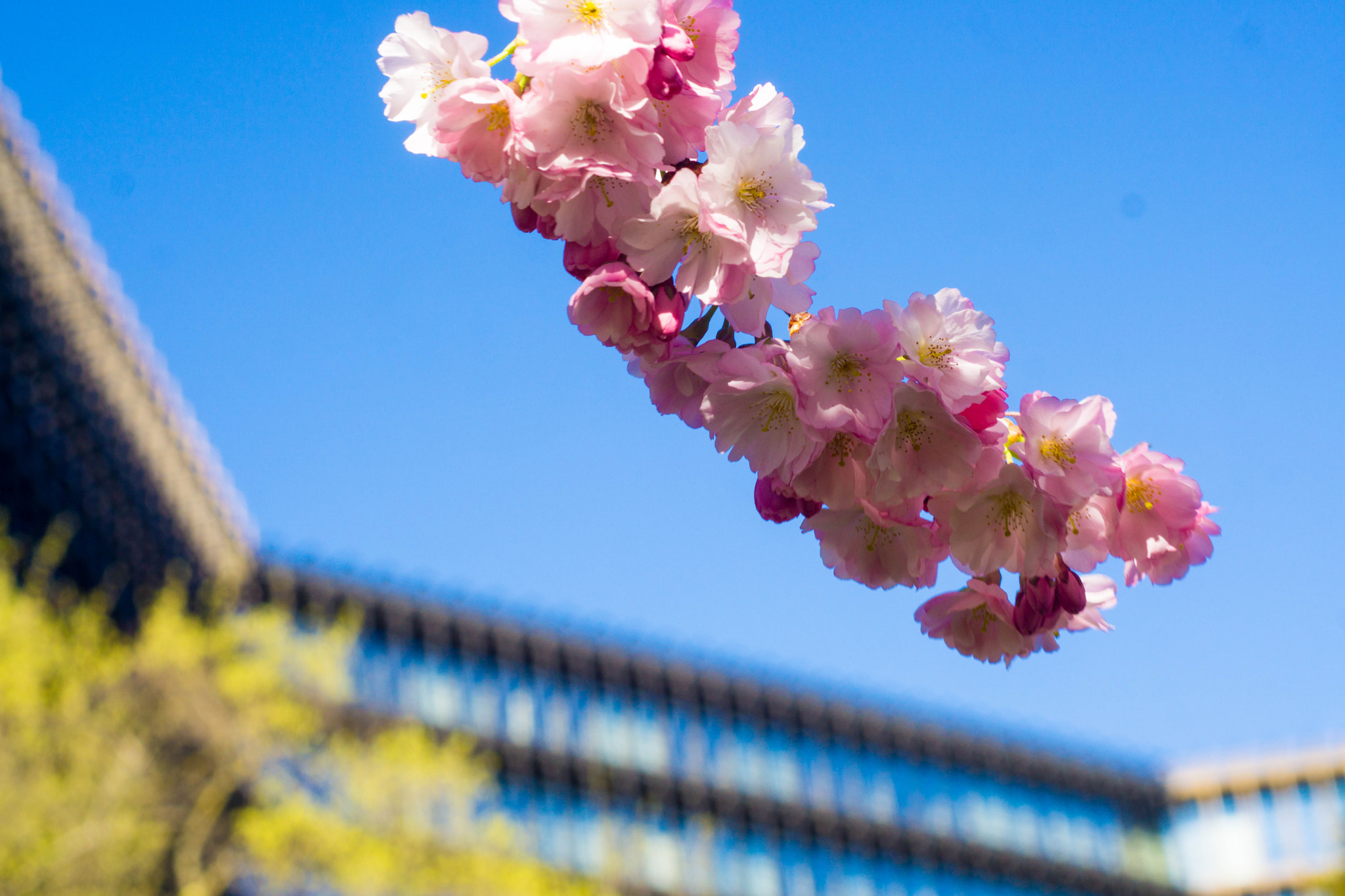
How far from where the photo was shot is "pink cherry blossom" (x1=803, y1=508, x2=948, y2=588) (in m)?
1.76

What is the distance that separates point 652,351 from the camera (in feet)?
5.57

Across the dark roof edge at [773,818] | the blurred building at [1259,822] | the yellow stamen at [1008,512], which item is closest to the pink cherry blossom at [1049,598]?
the yellow stamen at [1008,512]

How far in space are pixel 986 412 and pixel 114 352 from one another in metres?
27.2

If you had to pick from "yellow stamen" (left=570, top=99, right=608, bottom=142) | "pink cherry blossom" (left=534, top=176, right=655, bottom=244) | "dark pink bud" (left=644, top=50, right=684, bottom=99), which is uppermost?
"dark pink bud" (left=644, top=50, right=684, bottom=99)

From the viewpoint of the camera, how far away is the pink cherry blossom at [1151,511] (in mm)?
1693

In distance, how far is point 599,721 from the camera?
3562cm

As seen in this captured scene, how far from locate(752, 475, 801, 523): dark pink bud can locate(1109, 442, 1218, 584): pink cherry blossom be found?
0.43m

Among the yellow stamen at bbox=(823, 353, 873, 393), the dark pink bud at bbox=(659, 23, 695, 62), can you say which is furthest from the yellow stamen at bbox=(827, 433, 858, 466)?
the dark pink bud at bbox=(659, 23, 695, 62)

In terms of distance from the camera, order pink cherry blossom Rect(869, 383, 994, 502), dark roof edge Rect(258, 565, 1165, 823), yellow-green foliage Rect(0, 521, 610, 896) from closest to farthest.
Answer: pink cherry blossom Rect(869, 383, 994, 502), yellow-green foliage Rect(0, 521, 610, 896), dark roof edge Rect(258, 565, 1165, 823)

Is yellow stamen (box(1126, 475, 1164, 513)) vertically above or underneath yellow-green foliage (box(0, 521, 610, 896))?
underneath

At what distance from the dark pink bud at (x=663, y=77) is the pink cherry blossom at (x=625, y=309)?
0.76 ft

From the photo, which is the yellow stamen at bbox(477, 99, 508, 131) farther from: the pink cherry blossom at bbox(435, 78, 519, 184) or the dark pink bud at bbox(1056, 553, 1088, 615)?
the dark pink bud at bbox(1056, 553, 1088, 615)

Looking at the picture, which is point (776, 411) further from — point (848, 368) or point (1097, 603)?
point (1097, 603)

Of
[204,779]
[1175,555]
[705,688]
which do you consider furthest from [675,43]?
[705,688]
